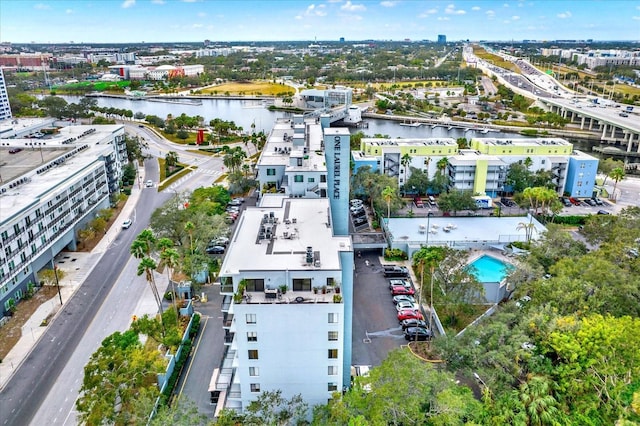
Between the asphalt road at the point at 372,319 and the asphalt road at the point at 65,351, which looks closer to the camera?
the asphalt road at the point at 65,351

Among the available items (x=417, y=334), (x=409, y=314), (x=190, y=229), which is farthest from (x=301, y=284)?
(x=190, y=229)

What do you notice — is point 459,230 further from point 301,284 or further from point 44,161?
point 44,161

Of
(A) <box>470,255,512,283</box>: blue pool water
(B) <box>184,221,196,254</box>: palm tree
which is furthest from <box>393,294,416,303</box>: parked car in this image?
(B) <box>184,221,196,254</box>: palm tree

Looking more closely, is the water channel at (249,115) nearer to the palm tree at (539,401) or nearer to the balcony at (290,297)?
the palm tree at (539,401)

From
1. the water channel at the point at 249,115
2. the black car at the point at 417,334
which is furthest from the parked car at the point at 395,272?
the water channel at the point at 249,115

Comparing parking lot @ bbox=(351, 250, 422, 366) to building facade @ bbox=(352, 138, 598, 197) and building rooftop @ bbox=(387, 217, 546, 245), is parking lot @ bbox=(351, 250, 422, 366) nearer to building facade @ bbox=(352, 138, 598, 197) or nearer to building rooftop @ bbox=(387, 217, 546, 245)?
building rooftop @ bbox=(387, 217, 546, 245)
